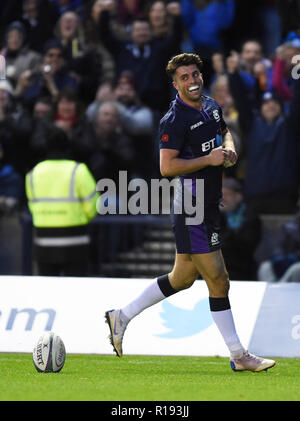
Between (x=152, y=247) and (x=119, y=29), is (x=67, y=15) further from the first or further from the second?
(x=152, y=247)

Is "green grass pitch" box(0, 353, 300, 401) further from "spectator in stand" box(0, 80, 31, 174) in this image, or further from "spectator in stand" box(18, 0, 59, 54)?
"spectator in stand" box(18, 0, 59, 54)

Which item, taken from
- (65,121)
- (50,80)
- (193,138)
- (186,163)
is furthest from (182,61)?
(50,80)

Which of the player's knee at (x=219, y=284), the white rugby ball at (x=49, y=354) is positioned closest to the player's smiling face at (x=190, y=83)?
the player's knee at (x=219, y=284)

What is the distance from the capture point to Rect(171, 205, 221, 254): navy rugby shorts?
904cm

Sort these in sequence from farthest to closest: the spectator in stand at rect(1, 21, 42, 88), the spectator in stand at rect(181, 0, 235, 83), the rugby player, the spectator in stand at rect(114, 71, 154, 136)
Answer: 1. the spectator in stand at rect(1, 21, 42, 88)
2. the spectator in stand at rect(181, 0, 235, 83)
3. the spectator in stand at rect(114, 71, 154, 136)
4. the rugby player

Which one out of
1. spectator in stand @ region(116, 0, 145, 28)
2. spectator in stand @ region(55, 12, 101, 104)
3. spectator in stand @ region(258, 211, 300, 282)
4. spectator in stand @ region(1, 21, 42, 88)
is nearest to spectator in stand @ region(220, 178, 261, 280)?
spectator in stand @ region(258, 211, 300, 282)

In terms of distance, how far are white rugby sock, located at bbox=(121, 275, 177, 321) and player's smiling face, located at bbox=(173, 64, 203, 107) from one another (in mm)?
1573

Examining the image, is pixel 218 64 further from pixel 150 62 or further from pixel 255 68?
pixel 150 62

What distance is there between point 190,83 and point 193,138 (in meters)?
0.45

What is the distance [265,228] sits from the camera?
13977mm

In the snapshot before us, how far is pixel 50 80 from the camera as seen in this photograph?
1602 centimetres

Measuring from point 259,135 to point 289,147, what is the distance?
41cm

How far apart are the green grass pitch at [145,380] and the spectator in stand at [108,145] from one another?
460cm
